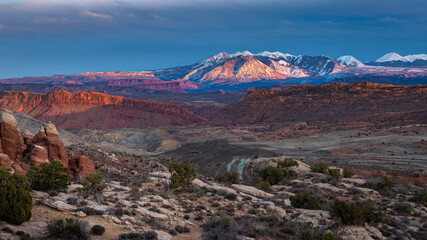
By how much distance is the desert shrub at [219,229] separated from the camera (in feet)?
33.6

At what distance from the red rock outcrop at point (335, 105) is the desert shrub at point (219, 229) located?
257 feet

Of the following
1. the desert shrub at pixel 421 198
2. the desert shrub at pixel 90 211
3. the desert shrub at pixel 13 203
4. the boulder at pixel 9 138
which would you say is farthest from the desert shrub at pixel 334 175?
the boulder at pixel 9 138

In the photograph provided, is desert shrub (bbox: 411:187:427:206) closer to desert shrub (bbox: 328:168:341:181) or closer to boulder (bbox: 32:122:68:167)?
desert shrub (bbox: 328:168:341:181)

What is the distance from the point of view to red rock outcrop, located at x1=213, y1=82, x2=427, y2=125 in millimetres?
91000

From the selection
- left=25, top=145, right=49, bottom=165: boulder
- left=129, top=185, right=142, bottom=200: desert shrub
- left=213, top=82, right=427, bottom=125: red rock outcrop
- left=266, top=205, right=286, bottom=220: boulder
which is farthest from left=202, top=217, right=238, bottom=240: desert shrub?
left=213, top=82, right=427, bottom=125: red rock outcrop

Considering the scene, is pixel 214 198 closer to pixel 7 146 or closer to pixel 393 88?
pixel 7 146

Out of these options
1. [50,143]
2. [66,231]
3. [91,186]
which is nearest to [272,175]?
[91,186]

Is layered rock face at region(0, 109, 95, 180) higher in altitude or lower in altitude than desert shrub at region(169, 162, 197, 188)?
higher

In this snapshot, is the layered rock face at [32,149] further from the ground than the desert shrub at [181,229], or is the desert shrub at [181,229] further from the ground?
the layered rock face at [32,149]

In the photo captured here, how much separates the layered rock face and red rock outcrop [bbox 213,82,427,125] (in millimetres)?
76995

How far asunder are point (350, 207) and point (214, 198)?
244 inches

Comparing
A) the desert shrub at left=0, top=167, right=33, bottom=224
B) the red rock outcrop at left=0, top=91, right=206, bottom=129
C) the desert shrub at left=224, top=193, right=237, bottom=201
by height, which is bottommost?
the red rock outcrop at left=0, top=91, right=206, bottom=129

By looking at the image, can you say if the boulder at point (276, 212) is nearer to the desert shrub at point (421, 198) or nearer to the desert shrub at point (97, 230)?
the desert shrub at point (97, 230)

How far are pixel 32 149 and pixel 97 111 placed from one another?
126 m
